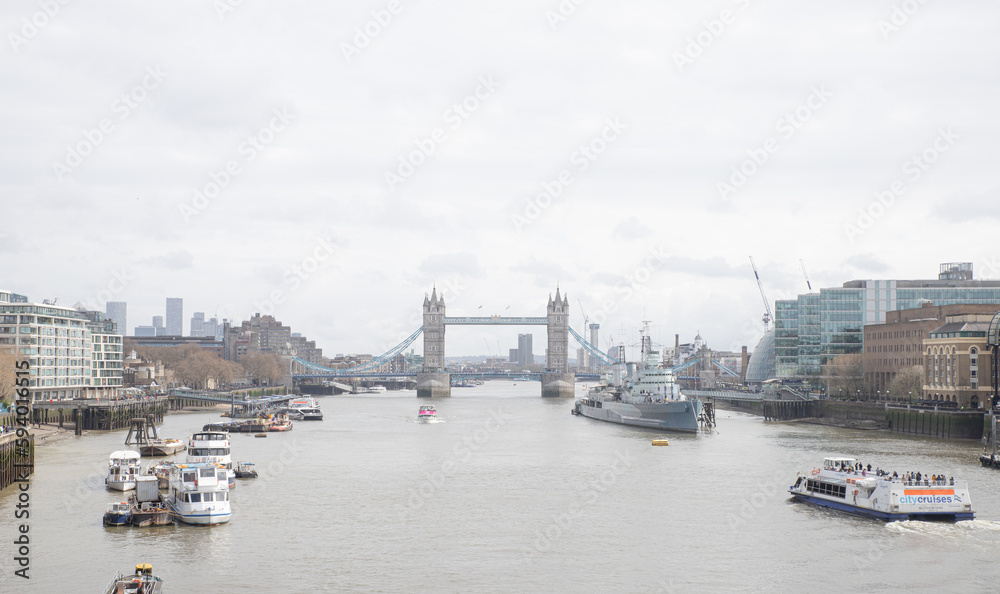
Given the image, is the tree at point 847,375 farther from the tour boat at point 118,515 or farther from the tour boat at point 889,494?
the tour boat at point 118,515

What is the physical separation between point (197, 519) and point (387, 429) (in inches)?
2110

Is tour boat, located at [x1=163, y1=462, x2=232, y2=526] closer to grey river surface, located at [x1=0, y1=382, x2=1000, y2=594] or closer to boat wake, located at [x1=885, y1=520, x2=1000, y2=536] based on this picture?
grey river surface, located at [x1=0, y1=382, x2=1000, y2=594]

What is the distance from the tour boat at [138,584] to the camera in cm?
2861

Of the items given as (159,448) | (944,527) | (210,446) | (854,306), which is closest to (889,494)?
(944,527)

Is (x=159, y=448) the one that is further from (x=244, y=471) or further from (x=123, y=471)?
(x=123, y=471)

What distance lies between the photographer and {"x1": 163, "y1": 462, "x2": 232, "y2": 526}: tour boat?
40.3 m

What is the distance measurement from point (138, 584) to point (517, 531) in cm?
1533

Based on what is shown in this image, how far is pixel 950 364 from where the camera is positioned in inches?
3438

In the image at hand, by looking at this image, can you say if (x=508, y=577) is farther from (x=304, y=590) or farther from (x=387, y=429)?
(x=387, y=429)

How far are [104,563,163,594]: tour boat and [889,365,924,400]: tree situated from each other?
77835mm

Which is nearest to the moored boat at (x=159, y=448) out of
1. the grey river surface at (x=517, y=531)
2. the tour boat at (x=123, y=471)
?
the grey river surface at (x=517, y=531)

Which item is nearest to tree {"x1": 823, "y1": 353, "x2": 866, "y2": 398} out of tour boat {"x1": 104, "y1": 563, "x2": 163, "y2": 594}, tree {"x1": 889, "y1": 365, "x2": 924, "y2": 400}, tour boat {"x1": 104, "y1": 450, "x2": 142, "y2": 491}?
tree {"x1": 889, "y1": 365, "x2": 924, "y2": 400}

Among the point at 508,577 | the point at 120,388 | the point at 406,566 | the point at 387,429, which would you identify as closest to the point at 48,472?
the point at 406,566

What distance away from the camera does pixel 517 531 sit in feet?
130
